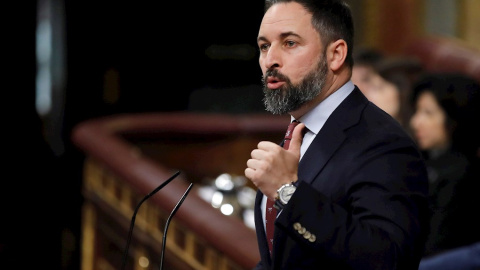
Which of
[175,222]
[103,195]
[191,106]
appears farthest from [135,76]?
[175,222]

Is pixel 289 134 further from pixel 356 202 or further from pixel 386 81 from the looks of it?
pixel 386 81

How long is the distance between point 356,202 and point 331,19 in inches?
10.8

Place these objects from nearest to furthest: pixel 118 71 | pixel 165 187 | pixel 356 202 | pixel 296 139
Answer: pixel 356 202 < pixel 296 139 < pixel 165 187 < pixel 118 71

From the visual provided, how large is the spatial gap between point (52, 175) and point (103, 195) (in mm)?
2727

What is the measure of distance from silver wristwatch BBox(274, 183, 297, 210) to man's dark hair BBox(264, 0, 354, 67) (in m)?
0.22

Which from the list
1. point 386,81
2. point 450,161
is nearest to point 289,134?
point 450,161

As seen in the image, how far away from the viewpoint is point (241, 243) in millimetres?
2246

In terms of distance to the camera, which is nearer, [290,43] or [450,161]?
[290,43]

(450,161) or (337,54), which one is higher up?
(337,54)

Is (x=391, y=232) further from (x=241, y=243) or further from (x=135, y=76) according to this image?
(x=135, y=76)

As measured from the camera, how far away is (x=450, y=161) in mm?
2570

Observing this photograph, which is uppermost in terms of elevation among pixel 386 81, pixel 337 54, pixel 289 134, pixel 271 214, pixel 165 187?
pixel 337 54

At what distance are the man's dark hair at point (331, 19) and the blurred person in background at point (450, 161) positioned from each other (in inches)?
Answer: 44.2

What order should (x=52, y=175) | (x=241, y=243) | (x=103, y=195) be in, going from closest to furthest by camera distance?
1. (x=241, y=243)
2. (x=103, y=195)
3. (x=52, y=175)
